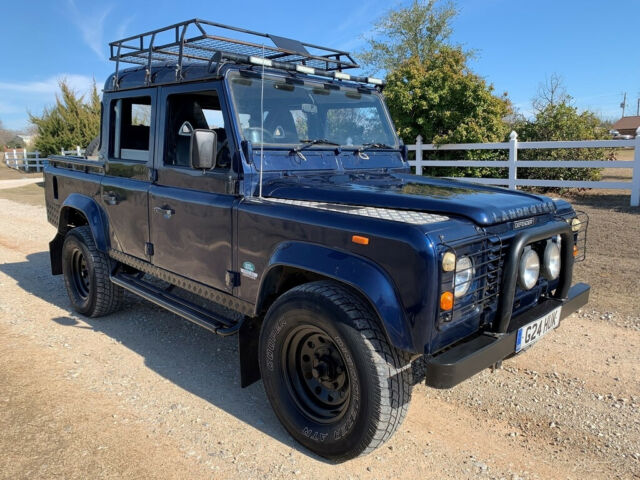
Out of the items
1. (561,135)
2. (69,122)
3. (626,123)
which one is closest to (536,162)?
(561,135)

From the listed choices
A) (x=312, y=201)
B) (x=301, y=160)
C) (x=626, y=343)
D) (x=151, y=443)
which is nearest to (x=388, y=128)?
(x=301, y=160)

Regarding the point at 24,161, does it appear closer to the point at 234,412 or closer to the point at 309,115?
the point at 309,115

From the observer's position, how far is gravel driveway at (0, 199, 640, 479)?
8.96 ft

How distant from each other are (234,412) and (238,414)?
0.12 feet

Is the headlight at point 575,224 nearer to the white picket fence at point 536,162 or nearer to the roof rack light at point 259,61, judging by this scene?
the roof rack light at point 259,61

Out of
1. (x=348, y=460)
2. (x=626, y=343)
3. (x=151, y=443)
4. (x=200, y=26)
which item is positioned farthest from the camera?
(x=626, y=343)

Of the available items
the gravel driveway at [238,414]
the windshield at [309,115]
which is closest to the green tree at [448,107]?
the gravel driveway at [238,414]

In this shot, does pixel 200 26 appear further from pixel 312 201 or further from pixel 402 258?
pixel 402 258

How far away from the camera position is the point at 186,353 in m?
4.21

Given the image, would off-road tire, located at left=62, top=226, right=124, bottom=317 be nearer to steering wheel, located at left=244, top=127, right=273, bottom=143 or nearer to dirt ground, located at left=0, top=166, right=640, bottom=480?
dirt ground, located at left=0, top=166, right=640, bottom=480

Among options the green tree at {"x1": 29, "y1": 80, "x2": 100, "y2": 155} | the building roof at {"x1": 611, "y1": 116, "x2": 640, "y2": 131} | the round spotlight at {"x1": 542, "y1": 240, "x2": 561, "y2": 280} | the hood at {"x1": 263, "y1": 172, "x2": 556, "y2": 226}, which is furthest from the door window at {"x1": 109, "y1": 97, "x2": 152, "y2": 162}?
the building roof at {"x1": 611, "y1": 116, "x2": 640, "y2": 131}

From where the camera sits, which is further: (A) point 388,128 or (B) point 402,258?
(A) point 388,128

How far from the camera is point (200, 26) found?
3.51 m

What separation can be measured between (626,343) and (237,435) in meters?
3.35
